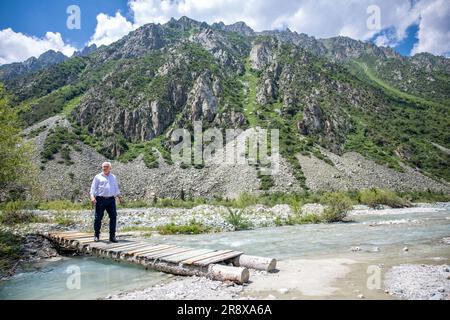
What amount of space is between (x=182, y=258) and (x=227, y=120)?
86.9 metres

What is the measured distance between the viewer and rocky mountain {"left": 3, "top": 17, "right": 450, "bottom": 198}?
2916 inches

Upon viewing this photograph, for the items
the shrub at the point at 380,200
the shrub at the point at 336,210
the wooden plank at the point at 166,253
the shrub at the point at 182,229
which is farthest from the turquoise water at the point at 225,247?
the shrub at the point at 380,200

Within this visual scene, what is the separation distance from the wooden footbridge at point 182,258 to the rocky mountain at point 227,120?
175 ft

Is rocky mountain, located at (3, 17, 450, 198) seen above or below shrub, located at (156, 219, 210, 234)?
above

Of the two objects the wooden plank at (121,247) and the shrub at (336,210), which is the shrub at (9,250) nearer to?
the wooden plank at (121,247)

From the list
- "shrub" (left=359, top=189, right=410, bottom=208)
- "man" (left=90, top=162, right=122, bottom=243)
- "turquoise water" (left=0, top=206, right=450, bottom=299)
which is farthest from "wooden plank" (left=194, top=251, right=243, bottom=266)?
"shrub" (left=359, top=189, right=410, bottom=208)

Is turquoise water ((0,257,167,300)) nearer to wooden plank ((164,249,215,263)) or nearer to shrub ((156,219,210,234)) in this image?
wooden plank ((164,249,215,263))

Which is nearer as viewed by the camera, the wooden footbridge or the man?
the wooden footbridge

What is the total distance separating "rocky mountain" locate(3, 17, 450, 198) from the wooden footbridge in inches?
2094

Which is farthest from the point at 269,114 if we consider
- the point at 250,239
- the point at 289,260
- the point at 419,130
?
the point at 289,260

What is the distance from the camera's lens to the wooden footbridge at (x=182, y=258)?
10.3 meters

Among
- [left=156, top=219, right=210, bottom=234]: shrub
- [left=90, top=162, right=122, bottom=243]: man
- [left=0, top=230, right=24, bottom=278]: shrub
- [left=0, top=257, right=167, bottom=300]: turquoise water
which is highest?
[left=90, top=162, right=122, bottom=243]: man

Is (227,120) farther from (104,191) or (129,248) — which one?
(129,248)

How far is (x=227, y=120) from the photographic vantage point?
97.6 meters
